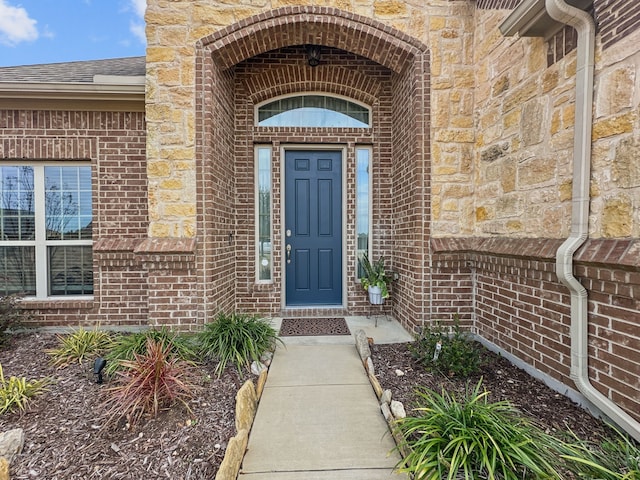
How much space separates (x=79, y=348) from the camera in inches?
121

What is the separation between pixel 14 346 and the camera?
335 cm

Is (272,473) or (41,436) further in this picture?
(41,436)

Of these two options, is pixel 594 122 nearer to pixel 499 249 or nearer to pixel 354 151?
pixel 499 249

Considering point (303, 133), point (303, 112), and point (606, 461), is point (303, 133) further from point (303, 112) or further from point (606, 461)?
point (606, 461)

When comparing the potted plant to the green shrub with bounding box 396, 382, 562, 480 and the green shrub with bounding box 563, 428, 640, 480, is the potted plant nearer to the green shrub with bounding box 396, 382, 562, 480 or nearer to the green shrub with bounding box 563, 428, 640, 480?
the green shrub with bounding box 396, 382, 562, 480

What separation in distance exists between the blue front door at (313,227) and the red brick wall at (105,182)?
193 cm

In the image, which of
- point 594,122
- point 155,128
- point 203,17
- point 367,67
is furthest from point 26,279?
point 594,122

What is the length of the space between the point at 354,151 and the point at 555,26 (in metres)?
2.55

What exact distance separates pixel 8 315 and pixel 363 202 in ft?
14.6

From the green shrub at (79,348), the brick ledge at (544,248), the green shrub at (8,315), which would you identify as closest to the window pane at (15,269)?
the green shrub at (8,315)

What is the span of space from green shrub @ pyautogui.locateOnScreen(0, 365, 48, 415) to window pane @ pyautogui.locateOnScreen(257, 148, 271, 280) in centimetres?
263

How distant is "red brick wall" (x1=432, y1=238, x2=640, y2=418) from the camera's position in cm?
193

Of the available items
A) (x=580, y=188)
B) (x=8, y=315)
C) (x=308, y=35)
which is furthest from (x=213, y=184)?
(x=580, y=188)

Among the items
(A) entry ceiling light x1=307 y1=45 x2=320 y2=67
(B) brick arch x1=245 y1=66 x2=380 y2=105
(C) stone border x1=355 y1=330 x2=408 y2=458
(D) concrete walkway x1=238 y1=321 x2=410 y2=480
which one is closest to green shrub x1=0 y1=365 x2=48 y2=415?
(D) concrete walkway x1=238 y1=321 x2=410 y2=480
